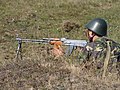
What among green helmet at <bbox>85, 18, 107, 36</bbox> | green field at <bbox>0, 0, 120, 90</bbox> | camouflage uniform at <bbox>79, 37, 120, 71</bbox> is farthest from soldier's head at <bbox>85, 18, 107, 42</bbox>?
green field at <bbox>0, 0, 120, 90</bbox>

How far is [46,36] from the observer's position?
13.2 meters

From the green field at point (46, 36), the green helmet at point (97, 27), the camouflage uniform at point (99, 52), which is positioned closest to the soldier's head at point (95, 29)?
the green helmet at point (97, 27)

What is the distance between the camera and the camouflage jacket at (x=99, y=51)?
593 centimetres

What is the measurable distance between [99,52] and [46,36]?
7.33 meters

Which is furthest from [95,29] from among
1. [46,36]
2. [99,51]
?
[46,36]

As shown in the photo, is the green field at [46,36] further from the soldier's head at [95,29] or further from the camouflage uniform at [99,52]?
the soldier's head at [95,29]

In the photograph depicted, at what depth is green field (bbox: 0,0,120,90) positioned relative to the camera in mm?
5113

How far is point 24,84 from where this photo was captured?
16.5 ft

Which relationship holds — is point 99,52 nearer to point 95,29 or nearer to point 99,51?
point 99,51

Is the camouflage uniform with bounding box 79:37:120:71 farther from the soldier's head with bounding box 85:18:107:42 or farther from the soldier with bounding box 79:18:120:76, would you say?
the soldier's head with bounding box 85:18:107:42

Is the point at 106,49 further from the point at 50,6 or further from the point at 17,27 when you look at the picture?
the point at 50,6

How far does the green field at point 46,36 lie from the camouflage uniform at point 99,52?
0.17 m

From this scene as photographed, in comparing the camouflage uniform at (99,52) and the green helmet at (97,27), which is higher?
the green helmet at (97,27)

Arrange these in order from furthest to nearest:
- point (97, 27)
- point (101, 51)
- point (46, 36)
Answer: point (46, 36)
point (97, 27)
point (101, 51)
